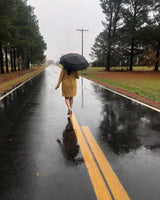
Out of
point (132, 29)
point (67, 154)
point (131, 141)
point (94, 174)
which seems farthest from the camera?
point (132, 29)

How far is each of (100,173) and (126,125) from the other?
2.70m

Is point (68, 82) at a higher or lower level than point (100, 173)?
higher

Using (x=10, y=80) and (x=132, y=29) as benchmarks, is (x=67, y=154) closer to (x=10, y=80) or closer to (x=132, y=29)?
(x=10, y=80)

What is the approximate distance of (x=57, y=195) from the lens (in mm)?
2477

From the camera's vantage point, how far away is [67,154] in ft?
11.9

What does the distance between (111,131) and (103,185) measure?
2.30 metres

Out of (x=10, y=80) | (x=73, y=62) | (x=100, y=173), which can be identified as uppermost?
(x=73, y=62)

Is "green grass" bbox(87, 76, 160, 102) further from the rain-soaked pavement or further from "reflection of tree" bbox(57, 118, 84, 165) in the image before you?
"reflection of tree" bbox(57, 118, 84, 165)

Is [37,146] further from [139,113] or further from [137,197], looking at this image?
[139,113]

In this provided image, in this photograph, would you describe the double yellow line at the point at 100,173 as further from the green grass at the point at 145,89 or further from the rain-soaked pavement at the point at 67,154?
the green grass at the point at 145,89

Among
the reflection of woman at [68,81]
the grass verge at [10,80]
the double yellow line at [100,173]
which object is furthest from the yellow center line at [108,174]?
the grass verge at [10,80]

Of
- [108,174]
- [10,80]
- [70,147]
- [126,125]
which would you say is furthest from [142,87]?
[10,80]

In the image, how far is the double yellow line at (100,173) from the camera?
2.52 meters

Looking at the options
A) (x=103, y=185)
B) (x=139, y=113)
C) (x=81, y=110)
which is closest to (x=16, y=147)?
(x=103, y=185)
